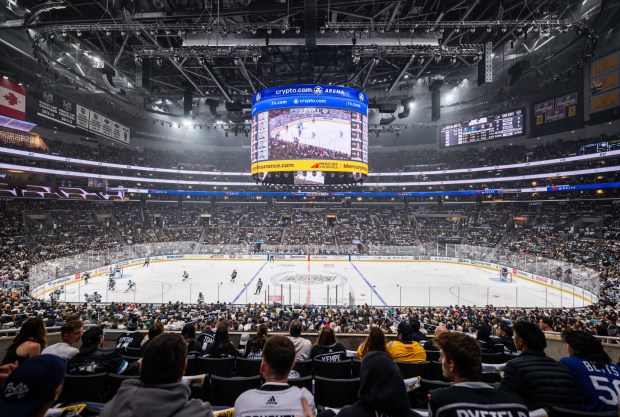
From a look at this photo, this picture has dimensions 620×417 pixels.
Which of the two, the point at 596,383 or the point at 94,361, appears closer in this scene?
the point at 596,383

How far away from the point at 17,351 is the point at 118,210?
5267cm

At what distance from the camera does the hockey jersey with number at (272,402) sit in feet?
6.42

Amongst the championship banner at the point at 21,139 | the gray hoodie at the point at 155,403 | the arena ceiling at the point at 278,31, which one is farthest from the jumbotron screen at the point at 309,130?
the championship banner at the point at 21,139

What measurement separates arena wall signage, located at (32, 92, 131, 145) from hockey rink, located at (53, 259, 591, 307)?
16895mm

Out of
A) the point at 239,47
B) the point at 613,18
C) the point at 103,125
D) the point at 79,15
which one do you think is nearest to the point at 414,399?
the point at 239,47

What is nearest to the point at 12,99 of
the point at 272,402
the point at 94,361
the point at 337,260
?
the point at 94,361

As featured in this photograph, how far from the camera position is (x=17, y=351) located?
3.17 meters

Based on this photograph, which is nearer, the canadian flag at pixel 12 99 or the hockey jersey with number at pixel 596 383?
the hockey jersey with number at pixel 596 383

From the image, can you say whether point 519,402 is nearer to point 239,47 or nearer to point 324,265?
point 239,47

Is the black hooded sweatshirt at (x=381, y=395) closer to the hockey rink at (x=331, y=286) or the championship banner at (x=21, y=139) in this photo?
the hockey rink at (x=331, y=286)

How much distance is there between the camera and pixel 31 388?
6.02 feet

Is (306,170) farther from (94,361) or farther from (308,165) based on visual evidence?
(94,361)

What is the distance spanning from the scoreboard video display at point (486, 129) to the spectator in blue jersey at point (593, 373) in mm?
42468

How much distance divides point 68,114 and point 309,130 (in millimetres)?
29402
